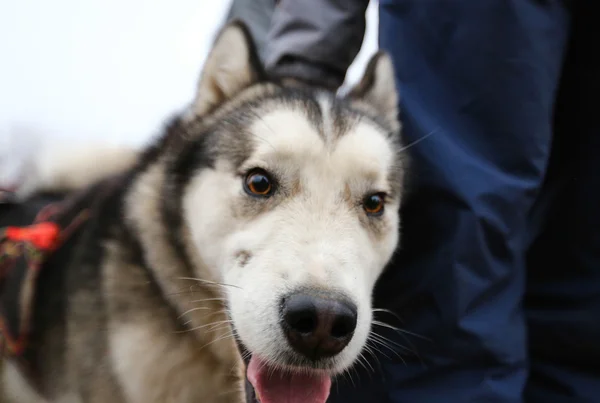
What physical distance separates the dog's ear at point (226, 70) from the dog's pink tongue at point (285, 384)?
3.45 ft

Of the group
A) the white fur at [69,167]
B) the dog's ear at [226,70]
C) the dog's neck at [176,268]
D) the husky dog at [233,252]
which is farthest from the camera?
the white fur at [69,167]

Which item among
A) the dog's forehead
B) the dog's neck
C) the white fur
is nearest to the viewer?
the dog's forehead

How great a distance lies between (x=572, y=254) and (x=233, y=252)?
3.71 ft

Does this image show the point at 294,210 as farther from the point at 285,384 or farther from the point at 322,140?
the point at 285,384

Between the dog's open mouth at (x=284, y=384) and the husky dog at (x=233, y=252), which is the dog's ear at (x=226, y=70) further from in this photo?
the dog's open mouth at (x=284, y=384)

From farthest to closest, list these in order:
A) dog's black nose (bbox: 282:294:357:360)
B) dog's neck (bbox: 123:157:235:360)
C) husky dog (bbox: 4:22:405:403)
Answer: dog's neck (bbox: 123:157:235:360)
husky dog (bbox: 4:22:405:403)
dog's black nose (bbox: 282:294:357:360)

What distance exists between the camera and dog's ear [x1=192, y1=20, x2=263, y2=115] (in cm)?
194

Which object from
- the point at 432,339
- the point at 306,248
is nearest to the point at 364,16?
the point at 306,248

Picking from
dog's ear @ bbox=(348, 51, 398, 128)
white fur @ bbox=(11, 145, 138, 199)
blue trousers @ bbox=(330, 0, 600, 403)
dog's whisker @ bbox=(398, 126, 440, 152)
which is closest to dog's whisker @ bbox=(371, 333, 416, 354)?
blue trousers @ bbox=(330, 0, 600, 403)

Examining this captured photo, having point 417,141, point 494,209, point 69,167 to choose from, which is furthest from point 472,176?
point 69,167

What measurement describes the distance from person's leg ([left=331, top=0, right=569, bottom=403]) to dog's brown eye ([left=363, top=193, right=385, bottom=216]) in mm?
157

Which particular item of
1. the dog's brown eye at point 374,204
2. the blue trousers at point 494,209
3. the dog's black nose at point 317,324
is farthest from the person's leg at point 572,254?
the dog's black nose at point 317,324

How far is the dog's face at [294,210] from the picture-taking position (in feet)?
4.29

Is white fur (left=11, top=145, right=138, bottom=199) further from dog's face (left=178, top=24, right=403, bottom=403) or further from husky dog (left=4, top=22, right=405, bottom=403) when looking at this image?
dog's face (left=178, top=24, right=403, bottom=403)
